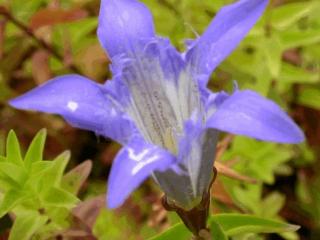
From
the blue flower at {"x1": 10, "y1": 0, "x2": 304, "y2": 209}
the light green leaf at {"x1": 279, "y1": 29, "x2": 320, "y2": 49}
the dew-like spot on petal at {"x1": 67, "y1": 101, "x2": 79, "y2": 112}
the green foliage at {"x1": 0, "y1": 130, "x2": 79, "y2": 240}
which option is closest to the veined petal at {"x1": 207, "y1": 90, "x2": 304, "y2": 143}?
the blue flower at {"x1": 10, "y1": 0, "x2": 304, "y2": 209}

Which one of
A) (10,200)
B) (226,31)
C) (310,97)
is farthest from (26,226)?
(310,97)

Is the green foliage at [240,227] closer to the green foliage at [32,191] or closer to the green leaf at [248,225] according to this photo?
the green leaf at [248,225]

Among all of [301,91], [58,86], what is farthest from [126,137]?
[301,91]

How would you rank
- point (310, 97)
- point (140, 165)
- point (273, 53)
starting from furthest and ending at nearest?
1. point (310, 97)
2. point (273, 53)
3. point (140, 165)

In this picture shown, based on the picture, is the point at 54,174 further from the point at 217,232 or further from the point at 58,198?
the point at 217,232

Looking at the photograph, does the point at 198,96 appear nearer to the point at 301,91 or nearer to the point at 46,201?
the point at 46,201

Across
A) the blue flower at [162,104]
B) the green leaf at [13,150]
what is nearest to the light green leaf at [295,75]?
the blue flower at [162,104]
